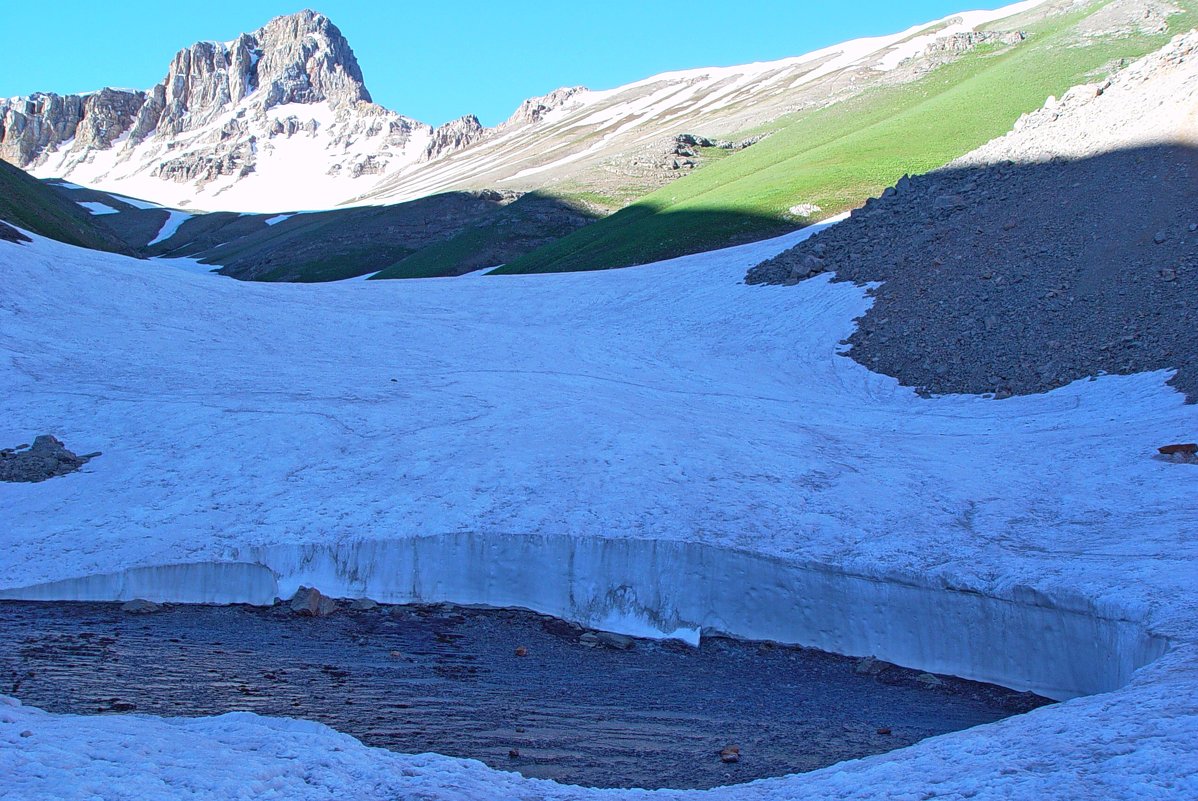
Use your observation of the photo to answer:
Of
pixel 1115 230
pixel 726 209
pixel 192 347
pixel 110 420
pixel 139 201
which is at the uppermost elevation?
pixel 139 201

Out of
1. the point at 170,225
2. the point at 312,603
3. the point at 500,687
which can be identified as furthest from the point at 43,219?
the point at 170,225

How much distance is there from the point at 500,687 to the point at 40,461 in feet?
31.2

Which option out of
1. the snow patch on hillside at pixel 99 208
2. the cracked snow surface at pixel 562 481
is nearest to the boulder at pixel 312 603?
the cracked snow surface at pixel 562 481

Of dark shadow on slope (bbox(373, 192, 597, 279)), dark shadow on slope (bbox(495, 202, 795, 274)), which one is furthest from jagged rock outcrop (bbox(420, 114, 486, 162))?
dark shadow on slope (bbox(495, 202, 795, 274))

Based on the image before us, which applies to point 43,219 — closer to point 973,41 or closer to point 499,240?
point 499,240

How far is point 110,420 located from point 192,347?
20.0 ft

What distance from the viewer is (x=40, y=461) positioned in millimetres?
15430

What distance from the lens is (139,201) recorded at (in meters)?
146

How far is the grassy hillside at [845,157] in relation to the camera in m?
41.6

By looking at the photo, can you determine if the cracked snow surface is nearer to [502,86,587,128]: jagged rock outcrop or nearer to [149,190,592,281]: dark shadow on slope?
[149,190,592,281]: dark shadow on slope

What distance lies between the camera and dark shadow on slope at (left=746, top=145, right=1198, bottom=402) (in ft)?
66.1

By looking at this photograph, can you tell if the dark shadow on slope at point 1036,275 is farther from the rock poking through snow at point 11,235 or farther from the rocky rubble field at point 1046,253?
the rock poking through snow at point 11,235

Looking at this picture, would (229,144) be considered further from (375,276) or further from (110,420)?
(110,420)

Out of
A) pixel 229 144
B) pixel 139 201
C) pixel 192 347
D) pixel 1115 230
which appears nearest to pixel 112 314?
pixel 192 347
